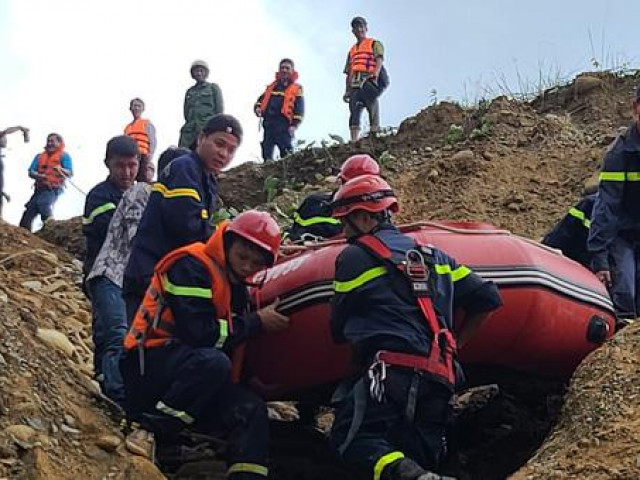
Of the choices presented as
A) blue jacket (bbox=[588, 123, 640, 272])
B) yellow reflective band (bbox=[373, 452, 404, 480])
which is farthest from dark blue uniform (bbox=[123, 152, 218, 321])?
blue jacket (bbox=[588, 123, 640, 272])

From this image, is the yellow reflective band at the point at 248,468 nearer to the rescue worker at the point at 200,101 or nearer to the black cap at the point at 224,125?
the black cap at the point at 224,125

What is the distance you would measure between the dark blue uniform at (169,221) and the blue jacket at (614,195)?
1886mm

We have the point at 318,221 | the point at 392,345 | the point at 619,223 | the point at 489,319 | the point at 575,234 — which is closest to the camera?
the point at 392,345

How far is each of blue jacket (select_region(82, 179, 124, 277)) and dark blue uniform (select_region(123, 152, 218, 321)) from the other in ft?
1.60

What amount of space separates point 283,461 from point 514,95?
23.6 feet

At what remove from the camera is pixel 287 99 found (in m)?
11.7

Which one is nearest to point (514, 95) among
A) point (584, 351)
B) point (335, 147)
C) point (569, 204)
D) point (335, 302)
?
point (335, 147)

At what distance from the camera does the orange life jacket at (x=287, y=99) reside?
11703 millimetres

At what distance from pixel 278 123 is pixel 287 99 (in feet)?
1.17

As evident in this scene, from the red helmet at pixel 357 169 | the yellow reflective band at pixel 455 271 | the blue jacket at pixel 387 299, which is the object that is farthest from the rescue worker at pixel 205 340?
the red helmet at pixel 357 169

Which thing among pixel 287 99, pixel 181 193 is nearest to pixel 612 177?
pixel 181 193

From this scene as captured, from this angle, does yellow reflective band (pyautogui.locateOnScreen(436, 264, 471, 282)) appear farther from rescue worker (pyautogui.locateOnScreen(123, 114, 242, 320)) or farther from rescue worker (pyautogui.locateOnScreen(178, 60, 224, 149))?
rescue worker (pyautogui.locateOnScreen(178, 60, 224, 149))

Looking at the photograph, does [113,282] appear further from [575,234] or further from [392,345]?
[575,234]

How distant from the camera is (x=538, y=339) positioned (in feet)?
15.4
